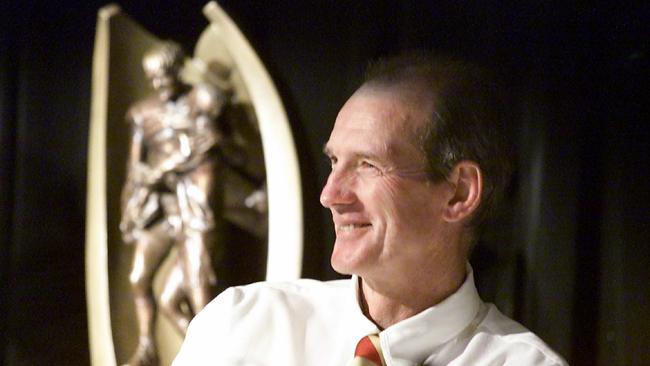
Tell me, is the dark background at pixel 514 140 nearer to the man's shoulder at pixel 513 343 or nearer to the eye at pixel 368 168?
the man's shoulder at pixel 513 343

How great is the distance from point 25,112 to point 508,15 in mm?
1291

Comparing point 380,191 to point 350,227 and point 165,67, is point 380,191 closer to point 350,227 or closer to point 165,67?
point 350,227

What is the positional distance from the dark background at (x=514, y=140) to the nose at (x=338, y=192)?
77 cm

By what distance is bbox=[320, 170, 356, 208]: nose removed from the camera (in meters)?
0.94

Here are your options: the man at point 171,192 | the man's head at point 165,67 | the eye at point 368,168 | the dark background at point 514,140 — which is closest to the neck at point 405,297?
the eye at point 368,168

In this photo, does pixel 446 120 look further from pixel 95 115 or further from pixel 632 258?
pixel 95 115

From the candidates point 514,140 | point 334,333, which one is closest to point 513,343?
point 334,333

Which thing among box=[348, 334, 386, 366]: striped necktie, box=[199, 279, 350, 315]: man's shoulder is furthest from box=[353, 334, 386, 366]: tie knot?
box=[199, 279, 350, 315]: man's shoulder

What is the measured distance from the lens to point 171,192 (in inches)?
83.9

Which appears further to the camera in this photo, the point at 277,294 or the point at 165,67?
the point at 165,67

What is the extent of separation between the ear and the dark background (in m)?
0.66

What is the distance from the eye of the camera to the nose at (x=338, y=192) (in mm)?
939

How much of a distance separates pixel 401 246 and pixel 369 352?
12 centimetres

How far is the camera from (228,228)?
2.09 metres
